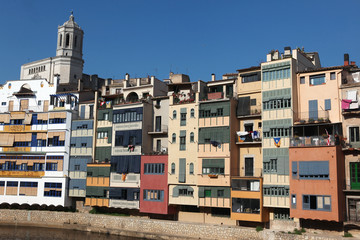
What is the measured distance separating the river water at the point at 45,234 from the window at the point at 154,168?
7.42m

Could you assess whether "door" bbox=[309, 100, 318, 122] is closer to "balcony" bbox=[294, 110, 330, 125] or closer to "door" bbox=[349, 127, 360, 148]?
"balcony" bbox=[294, 110, 330, 125]

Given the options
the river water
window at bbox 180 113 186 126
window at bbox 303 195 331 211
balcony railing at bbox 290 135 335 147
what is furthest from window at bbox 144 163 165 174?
window at bbox 303 195 331 211

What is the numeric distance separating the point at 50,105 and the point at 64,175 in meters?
10.2

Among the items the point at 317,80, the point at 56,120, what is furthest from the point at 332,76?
the point at 56,120

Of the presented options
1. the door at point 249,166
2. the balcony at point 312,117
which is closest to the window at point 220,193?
the door at point 249,166

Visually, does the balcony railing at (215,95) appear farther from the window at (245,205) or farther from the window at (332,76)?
the window at (332,76)

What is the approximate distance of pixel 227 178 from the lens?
4184 centimetres

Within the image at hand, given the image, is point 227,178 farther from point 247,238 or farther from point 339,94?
point 339,94

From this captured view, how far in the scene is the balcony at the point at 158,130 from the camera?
48.6 m

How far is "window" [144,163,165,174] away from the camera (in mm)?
46656

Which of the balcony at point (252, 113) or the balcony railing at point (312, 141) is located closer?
the balcony railing at point (312, 141)

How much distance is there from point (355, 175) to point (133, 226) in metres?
22.4

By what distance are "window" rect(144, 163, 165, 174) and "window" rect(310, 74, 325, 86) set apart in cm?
1760

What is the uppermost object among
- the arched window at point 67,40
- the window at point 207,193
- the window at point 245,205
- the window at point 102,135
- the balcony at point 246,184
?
the arched window at point 67,40
